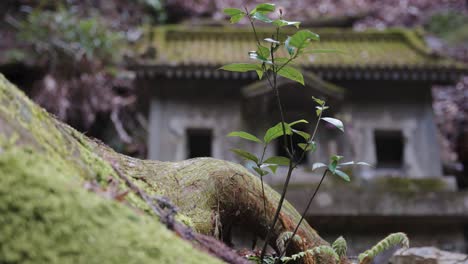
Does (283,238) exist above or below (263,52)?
below

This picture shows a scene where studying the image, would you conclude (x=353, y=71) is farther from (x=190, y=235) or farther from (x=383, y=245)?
(x=190, y=235)

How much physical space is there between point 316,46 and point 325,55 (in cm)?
47

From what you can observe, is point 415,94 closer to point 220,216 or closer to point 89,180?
point 220,216

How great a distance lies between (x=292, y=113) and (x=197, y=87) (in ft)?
6.61

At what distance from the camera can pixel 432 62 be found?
32.0 feet

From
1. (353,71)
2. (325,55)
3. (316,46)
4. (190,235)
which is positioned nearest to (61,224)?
(190,235)

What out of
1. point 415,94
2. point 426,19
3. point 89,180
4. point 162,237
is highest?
point 426,19

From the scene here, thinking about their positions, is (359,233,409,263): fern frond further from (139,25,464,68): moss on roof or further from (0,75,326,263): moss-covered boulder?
(139,25,464,68): moss on roof

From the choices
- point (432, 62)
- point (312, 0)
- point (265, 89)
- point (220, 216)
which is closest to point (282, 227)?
point (220, 216)

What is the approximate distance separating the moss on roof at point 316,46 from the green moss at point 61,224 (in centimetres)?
784

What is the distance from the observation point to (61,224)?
1.34m

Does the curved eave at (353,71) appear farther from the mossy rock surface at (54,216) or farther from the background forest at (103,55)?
the mossy rock surface at (54,216)

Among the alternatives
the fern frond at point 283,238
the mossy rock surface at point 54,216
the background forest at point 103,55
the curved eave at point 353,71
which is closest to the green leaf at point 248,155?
the fern frond at point 283,238

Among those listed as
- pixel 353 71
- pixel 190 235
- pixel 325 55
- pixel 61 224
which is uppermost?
pixel 325 55
